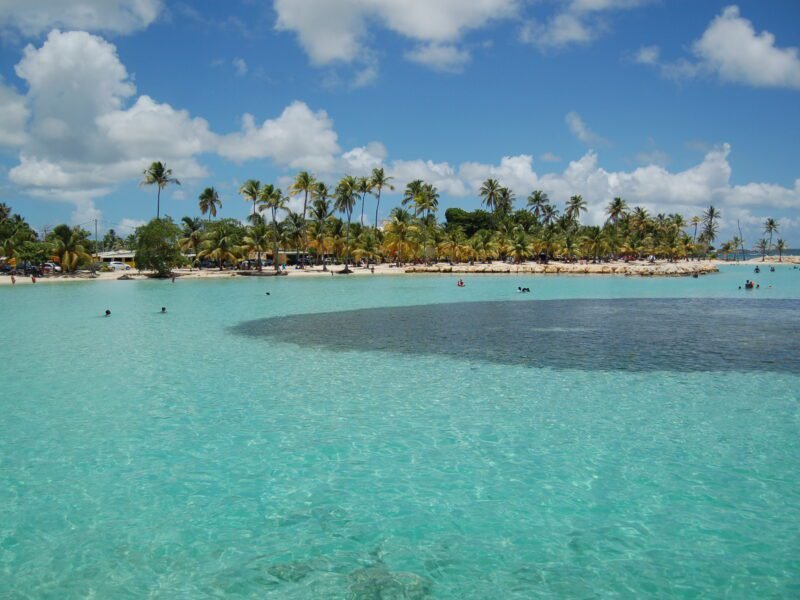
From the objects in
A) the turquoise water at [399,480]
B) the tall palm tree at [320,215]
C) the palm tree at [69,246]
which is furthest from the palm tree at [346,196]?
the turquoise water at [399,480]

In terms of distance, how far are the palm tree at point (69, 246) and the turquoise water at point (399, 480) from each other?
66397mm

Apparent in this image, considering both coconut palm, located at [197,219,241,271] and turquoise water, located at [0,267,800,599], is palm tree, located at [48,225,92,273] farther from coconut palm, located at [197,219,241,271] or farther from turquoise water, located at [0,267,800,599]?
turquoise water, located at [0,267,800,599]

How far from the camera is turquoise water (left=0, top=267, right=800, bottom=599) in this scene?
671cm

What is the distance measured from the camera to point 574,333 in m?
25.6

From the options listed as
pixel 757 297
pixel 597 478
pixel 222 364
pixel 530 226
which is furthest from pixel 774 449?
pixel 530 226

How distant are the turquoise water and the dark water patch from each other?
120 cm

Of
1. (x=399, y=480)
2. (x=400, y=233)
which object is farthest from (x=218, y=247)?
(x=399, y=480)

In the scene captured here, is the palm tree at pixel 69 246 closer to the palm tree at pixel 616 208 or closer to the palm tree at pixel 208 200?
the palm tree at pixel 208 200

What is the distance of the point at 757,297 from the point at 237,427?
4777cm

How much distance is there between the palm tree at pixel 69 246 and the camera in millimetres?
75688

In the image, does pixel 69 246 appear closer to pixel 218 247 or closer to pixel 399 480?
pixel 218 247

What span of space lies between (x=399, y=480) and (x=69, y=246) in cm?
8053

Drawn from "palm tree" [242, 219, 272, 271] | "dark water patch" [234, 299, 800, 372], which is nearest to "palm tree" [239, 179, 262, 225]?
"palm tree" [242, 219, 272, 271]

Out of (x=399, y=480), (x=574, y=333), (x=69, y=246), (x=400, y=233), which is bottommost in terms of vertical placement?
(x=399, y=480)
